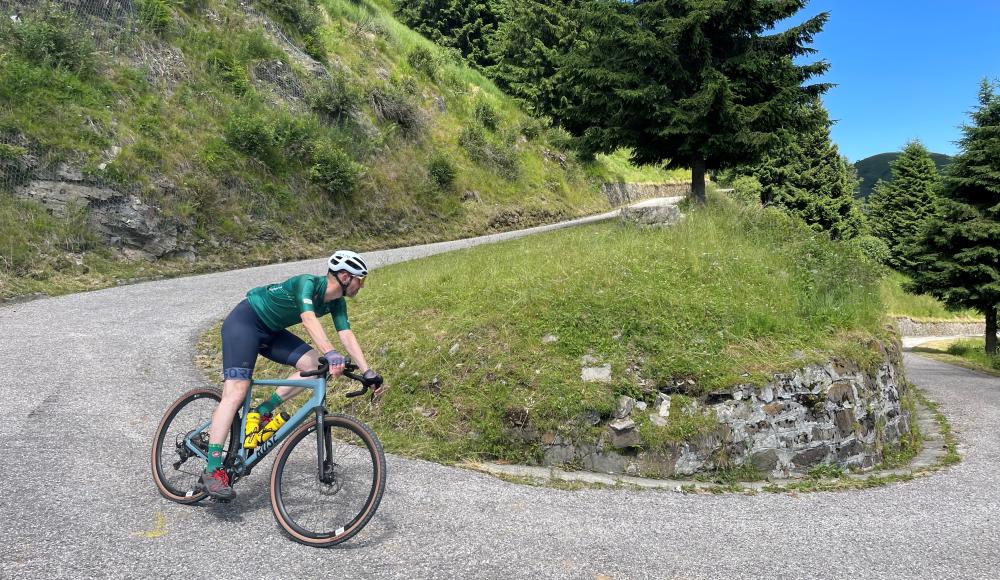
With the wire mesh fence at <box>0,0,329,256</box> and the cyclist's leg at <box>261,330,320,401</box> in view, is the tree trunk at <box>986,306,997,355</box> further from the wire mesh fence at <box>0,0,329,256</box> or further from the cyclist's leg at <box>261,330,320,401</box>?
the cyclist's leg at <box>261,330,320,401</box>

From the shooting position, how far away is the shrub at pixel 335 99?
22078 millimetres

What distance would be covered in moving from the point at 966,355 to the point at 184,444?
2859 cm

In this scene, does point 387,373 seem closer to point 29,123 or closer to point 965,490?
point 965,490

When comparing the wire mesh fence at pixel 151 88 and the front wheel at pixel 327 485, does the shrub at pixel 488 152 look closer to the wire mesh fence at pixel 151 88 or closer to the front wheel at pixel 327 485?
the wire mesh fence at pixel 151 88

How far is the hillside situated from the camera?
45.2ft

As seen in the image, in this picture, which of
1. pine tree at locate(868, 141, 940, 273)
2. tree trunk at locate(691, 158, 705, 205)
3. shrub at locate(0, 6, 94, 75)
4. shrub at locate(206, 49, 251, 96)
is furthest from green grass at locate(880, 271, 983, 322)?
shrub at locate(0, 6, 94, 75)

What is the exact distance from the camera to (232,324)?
4406 millimetres

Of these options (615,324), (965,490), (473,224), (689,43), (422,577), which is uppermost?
(689,43)

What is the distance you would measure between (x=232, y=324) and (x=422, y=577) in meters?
2.35

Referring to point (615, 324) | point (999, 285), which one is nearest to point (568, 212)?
point (999, 285)

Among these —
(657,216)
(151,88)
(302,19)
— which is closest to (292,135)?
(151,88)

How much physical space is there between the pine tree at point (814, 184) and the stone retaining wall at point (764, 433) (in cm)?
3400

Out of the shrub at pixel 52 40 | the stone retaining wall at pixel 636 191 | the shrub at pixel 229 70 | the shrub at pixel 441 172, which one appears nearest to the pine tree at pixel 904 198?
the stone retaining wall at pixel 636 191

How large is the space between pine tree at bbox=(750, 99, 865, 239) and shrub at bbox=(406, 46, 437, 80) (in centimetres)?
2182
